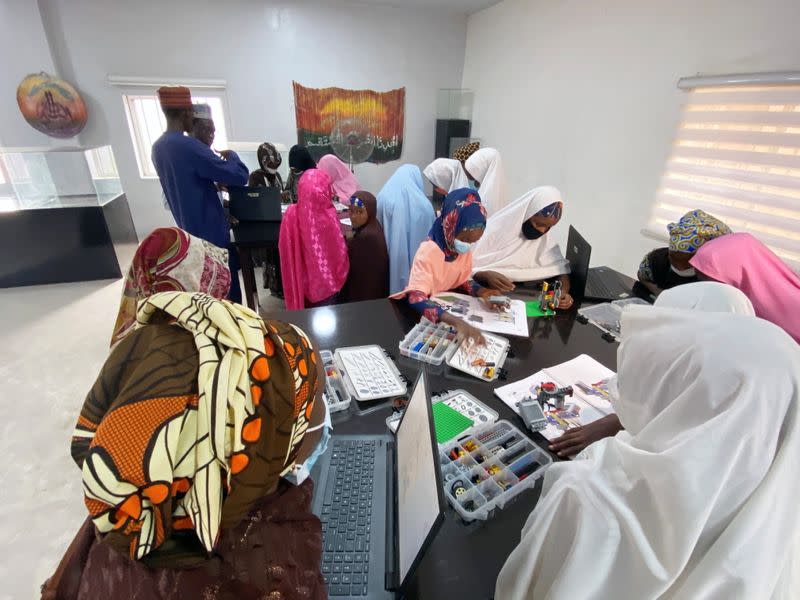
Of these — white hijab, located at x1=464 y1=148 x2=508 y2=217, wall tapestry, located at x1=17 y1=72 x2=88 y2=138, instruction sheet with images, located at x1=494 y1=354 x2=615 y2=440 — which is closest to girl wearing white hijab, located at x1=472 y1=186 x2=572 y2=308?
instruction sheet with images, located at x1=494 y1=354 x2=615 y2=440

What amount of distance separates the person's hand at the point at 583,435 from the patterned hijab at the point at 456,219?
0.90 m

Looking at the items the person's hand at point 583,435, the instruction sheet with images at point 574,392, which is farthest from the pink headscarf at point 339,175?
the person's hand at point 583,435

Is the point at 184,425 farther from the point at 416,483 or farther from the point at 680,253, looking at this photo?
the point at 680,253

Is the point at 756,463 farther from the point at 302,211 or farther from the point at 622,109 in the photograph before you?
the point at 622,109

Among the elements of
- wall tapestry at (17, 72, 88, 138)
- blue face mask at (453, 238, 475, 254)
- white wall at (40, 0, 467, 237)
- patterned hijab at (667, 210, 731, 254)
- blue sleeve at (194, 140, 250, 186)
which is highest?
white wall at (40, 0, 467, 237)

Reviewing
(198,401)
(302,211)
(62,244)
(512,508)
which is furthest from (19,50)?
(512,508)

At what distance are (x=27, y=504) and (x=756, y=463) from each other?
2.31 meters

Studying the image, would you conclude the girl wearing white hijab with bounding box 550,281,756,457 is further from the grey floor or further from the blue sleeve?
the blue sleeve

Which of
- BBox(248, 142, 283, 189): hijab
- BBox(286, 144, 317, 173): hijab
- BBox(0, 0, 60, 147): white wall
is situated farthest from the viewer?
BBox(286, 144, 317, 173): hijab

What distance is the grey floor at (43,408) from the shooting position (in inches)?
55.4

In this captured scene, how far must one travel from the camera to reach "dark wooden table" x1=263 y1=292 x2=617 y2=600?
0.69 metres

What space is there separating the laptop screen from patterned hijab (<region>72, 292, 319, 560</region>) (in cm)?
23

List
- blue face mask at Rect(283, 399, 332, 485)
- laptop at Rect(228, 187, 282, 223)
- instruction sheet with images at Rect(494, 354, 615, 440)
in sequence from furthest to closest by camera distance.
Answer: laptop at Rect(228, 187, 282, 223) → instruction sheet with images at Rect(494, 354, 615, 440) → blue face mask at Rect(283, 399, 332, 485)

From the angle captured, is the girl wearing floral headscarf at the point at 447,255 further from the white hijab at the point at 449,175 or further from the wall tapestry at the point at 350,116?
the wall tapestry at the point at 350,116
